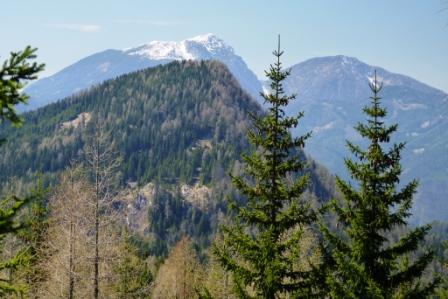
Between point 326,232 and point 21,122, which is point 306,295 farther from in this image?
point 21,122

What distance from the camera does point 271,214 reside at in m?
17.9

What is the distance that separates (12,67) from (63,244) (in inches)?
700

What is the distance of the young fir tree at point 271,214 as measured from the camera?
17.1 m

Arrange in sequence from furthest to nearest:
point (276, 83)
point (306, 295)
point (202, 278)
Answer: point (202, 278) < point (276, 83) < point (306, 295)

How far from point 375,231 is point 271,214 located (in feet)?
11.1

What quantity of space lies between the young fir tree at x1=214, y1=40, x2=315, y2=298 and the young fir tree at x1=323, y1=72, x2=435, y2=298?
1167 mm

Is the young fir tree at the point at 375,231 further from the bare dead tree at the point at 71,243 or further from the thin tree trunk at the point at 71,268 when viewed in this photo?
the thin tree trunk at the point at 71,268

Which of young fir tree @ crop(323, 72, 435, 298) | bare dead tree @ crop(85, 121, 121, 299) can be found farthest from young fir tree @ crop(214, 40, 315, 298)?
bare dead tree @ crop(85, 121, 121, 299)

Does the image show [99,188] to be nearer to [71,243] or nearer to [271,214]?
[71,243]

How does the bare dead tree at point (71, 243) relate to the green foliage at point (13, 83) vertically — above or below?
below

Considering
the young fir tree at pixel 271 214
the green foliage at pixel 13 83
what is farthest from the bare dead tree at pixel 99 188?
the green foliage at pixel 13 83

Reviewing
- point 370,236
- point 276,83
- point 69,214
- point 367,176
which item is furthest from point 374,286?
point 69,214

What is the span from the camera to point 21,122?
8484 millimetres

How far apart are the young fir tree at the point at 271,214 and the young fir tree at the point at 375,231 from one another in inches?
46.0
